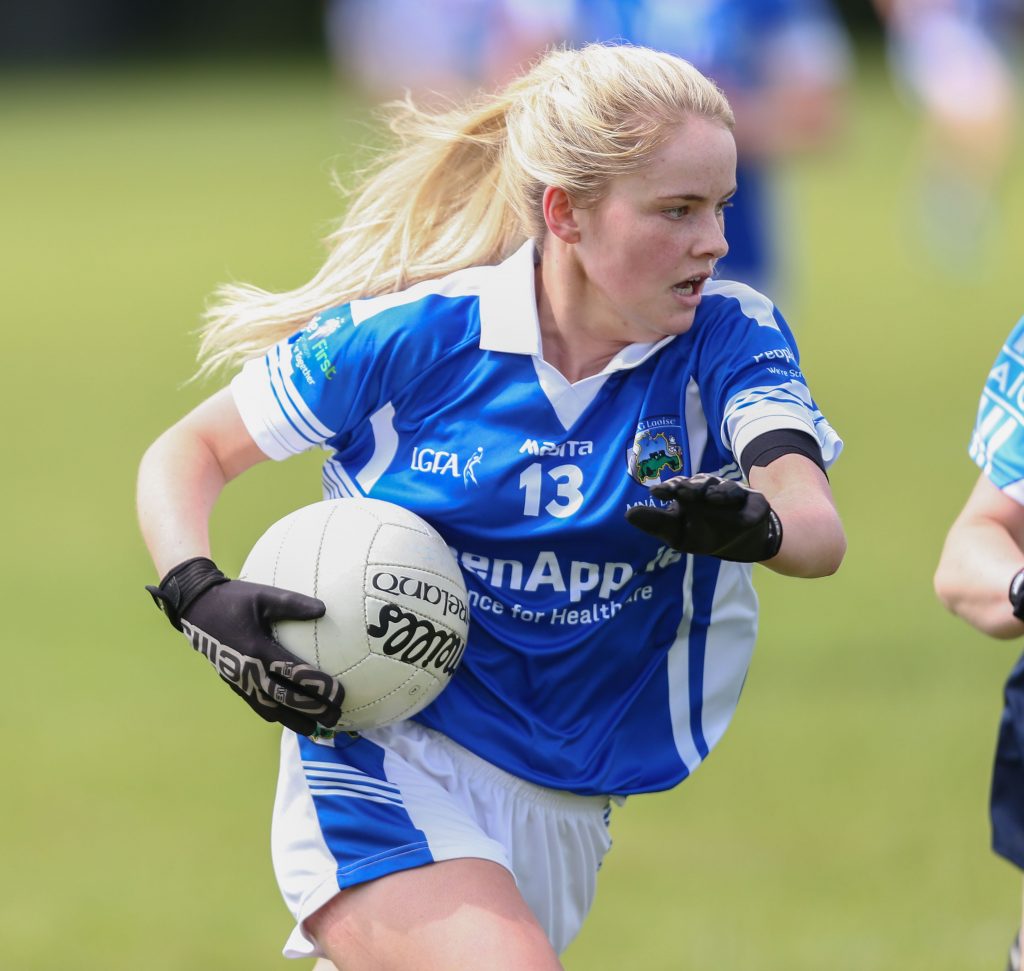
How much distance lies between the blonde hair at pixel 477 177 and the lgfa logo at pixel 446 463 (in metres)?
0.39

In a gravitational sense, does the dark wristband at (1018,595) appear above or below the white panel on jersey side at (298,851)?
above

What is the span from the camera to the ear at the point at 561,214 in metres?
3.39

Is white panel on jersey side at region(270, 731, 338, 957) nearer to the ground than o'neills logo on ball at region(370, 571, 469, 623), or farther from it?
nearer to the ground

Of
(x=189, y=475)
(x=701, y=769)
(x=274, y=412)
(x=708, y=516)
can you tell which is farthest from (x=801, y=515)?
(x=701, y=769)

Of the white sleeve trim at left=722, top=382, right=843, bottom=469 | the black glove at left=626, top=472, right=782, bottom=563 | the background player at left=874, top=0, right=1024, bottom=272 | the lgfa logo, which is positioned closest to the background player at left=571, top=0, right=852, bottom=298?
the lgfa logo

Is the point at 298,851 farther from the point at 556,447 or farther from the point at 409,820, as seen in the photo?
the point at 556,447

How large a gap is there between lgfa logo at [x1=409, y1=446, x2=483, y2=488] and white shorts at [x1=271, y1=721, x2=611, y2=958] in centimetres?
47

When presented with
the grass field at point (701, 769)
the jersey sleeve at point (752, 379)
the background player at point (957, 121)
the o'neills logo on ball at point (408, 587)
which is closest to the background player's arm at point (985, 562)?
the jersey sleeve at point (752, 379)

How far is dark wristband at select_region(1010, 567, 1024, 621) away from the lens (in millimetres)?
3139

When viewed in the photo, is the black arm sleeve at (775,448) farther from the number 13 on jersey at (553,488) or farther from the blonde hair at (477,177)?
the blonde hair at (477,177)

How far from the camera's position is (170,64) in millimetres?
40188

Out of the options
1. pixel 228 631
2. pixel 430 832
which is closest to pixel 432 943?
pixel 430 832

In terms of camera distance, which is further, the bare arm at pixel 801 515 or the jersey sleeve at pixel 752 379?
the jersey sleeve at pixel 752 379

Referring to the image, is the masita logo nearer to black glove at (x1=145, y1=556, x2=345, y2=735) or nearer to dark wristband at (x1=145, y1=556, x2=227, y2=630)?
black glove at (x1=145, y1=556, x2=345, y2=735)
